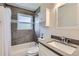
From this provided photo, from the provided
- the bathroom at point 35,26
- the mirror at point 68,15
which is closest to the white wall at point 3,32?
the bathroom at point 35,26

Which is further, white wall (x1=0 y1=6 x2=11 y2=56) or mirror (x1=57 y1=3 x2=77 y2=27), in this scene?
white wall (x1=0 y1=6 x2=11 y2=56)

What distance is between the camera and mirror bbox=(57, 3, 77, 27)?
1.53 m

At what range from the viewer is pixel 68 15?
1.69 meters

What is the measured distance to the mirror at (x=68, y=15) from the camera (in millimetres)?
1534

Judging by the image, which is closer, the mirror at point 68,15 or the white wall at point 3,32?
the mirror at point 68,15

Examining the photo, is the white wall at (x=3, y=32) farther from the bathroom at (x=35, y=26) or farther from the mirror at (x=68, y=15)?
the mirror at (x=68, y=15)

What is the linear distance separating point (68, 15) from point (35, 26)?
1.14 metres

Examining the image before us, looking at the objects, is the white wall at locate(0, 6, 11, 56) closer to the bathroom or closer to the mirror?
the bathroom

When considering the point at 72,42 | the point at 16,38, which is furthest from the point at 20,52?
the point at 72,42

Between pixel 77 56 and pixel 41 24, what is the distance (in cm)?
182

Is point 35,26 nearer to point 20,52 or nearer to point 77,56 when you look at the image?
point 20,52

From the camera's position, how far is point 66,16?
1.75 metres

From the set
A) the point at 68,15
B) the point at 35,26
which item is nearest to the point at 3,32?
the point at 35,26

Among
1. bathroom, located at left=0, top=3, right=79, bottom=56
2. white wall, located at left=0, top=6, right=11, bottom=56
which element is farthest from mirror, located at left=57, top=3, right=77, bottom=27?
white wall, located at left=0, top=6, right=11, bottom=56
